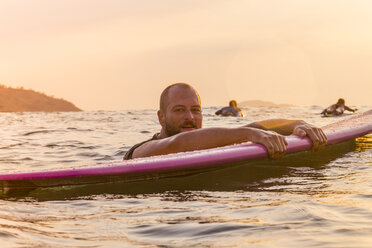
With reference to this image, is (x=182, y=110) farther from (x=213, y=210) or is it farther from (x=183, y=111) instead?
(x=213, y=210)

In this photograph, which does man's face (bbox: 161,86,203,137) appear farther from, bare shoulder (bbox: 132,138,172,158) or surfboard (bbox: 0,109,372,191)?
surfboard (bbox: 0,109,372,191)

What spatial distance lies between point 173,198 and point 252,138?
3.09 ft

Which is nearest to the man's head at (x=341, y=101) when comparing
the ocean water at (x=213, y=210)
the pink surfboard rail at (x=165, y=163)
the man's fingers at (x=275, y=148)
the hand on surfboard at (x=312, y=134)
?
the ocean water at (x=213, y=210)

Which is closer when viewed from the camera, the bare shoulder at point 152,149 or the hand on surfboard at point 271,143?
the hand on surfboard at point 271,143

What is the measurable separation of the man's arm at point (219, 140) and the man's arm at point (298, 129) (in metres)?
0.73

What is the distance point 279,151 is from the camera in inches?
160

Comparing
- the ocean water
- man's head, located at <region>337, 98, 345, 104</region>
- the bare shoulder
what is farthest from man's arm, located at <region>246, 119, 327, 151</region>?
man's head, located at <region>337, 98, 345, 104</region>

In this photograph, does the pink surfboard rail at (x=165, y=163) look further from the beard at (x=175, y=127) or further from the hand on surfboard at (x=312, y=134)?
the hand on surfboard at (x=312, y=134)

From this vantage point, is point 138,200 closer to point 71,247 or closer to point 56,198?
point 56,198

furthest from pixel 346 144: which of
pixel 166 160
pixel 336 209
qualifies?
pixel 336 209

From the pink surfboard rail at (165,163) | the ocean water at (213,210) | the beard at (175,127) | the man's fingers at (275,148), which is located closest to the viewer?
the ocean water at (213,210)

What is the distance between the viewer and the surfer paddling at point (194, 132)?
4.12 metres

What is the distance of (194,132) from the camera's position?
4.17 metres

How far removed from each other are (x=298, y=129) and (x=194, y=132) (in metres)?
1.25
